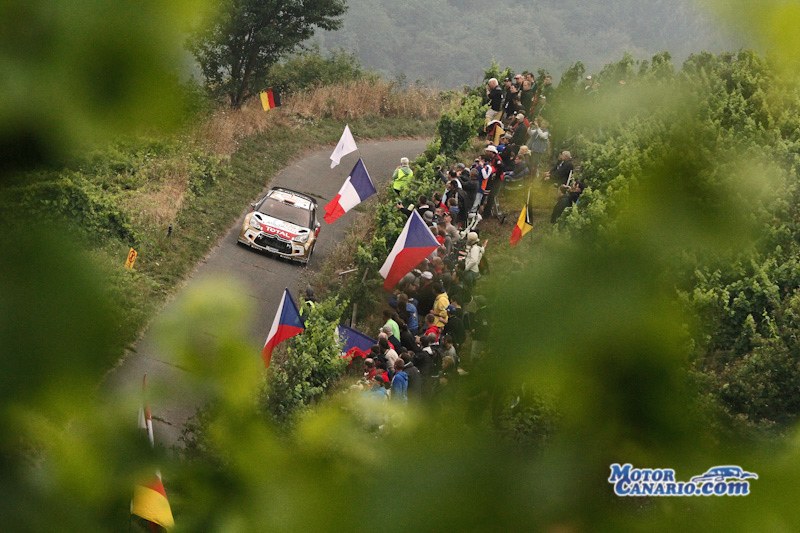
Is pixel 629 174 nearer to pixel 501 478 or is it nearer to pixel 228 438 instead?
pixel 501 478

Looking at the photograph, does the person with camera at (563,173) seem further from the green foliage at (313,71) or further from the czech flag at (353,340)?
the green foliage at (313,71)

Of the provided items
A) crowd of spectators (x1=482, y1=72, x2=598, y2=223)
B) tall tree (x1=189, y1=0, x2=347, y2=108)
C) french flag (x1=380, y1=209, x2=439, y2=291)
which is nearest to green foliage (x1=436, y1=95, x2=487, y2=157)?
crowd of spectators (x1=482, y1=72, x2=598, y2=223)

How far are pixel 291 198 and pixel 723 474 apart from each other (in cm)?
1695

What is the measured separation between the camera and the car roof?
17.3 m

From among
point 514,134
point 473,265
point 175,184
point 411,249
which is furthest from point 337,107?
point 473,265

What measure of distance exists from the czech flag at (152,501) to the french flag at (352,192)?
50.7 feet

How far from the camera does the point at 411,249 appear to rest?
10867 mm

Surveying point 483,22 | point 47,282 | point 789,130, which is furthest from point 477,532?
point 483,22

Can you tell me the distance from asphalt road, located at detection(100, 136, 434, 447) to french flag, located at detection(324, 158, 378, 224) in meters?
1.03

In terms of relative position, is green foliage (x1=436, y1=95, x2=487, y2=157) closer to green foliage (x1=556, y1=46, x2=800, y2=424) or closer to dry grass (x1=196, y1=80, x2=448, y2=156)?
dry grass (x1=196, y1=80, x2=448, y2=156)

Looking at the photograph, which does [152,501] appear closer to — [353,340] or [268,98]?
[353,340]

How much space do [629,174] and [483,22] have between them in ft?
242

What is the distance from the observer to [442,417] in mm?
906

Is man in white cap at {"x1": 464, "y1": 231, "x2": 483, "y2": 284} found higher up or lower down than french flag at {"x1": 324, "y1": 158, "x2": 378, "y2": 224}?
lower down
